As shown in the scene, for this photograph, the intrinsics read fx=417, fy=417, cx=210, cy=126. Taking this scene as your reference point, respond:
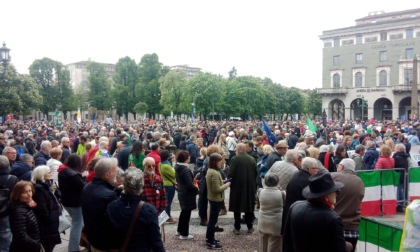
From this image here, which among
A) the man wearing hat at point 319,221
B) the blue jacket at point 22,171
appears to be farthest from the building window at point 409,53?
the man wearing hat at point 319,221

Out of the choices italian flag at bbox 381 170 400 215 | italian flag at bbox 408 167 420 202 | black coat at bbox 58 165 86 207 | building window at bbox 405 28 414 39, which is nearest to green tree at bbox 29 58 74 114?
building window at bbox 405 28 414 39

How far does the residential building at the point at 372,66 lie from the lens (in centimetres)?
6619

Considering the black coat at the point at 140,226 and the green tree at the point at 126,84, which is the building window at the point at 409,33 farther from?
the black coat at the point at 140,226

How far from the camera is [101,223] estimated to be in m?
4.51

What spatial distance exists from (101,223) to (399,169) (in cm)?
838

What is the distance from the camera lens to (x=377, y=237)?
17.6 feet

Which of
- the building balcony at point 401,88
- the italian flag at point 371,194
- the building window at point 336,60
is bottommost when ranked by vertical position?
the italian flag at point 371,194

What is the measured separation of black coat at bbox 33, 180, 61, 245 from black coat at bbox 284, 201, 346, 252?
11.5ft

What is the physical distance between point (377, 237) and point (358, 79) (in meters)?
71.0

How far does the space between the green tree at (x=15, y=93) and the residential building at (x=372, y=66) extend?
4755 cm

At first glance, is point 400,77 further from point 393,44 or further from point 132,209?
point 132,209

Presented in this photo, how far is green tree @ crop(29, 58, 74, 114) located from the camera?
71.4m

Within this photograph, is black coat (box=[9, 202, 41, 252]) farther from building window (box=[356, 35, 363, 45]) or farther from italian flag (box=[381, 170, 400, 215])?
building window (box=[356, 35, 363, 45])

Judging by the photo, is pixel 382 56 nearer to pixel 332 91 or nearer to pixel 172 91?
pixel 332 91
